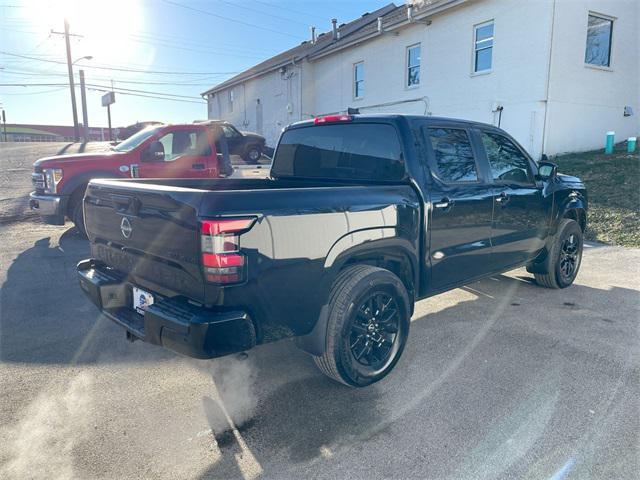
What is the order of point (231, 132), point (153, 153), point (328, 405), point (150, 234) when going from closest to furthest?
point (150, 234), point (328, 405), point (153, 153), point (231, 132)

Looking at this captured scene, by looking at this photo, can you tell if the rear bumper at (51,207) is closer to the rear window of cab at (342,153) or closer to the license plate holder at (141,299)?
the rear window of cab at (342,153)

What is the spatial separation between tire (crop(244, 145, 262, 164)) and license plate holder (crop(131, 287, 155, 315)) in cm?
1556

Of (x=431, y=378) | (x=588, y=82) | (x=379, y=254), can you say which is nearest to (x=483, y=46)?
(x=588, y=82)

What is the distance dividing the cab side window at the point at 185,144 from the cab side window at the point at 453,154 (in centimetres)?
525

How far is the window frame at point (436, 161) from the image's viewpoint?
3572 millimetres

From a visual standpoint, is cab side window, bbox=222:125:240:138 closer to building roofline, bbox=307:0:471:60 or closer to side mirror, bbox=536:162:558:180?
building roofline, bbox=307:0:471:60

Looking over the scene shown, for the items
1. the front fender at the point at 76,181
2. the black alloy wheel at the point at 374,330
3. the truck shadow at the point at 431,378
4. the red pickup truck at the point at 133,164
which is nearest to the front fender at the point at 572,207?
the truck shadow at the point at 431,378

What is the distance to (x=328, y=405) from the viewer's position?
300cm

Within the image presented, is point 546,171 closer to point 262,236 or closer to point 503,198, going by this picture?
point 503,198

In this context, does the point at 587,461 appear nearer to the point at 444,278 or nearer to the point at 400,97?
the point at 444,278

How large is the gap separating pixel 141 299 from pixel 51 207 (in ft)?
16.5

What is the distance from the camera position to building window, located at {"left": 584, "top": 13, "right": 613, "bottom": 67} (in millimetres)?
13836

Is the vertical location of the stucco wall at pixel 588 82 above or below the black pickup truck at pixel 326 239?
above

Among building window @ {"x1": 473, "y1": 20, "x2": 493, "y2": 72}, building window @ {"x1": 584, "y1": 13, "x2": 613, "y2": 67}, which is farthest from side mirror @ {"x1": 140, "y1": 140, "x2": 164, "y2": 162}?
building window @ {"x1": 584, "y1": 13, "x2": 613, "y2": 67}
